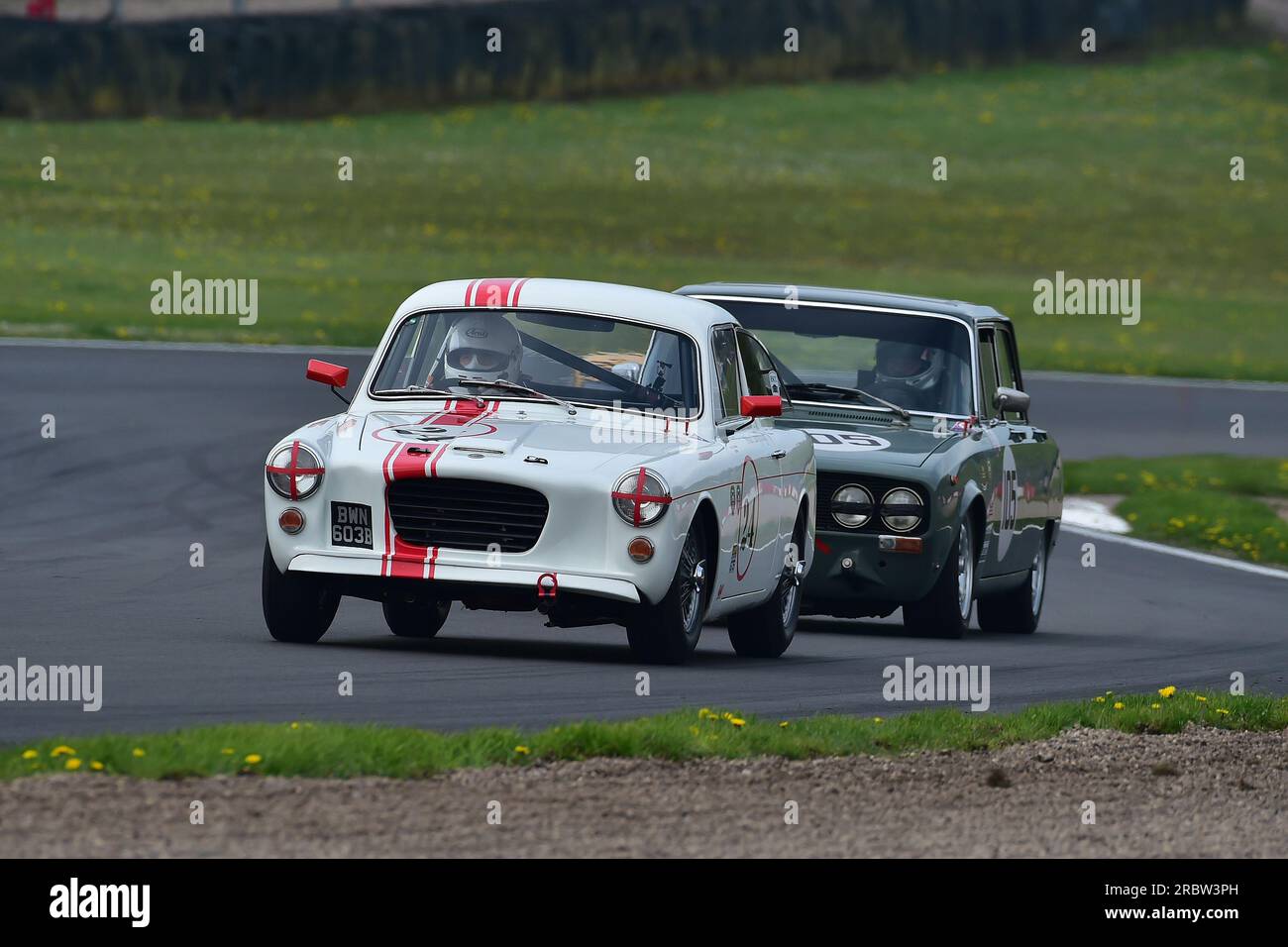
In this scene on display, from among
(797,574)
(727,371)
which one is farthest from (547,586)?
(797,574)

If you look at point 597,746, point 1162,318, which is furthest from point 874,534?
point 1162,318

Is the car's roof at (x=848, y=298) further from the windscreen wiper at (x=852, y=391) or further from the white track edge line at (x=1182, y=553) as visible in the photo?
the white track edge line at (x=1182, y=553)

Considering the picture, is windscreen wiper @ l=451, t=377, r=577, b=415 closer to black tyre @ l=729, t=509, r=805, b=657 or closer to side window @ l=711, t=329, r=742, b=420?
side window @ l=711, t=329, r=742, b=420

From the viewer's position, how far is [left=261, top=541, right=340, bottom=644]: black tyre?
1158cm

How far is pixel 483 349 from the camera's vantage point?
1229cm

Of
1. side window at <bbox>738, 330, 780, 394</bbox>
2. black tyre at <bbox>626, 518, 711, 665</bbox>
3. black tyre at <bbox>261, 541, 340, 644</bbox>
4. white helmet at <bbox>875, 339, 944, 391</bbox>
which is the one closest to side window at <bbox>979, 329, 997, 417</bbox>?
white helmet at <bbox>875, 339, 944, 391</bbox>

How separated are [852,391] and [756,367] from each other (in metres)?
1.47

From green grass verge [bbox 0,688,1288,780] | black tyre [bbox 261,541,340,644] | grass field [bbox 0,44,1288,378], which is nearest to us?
green grass verge [bbox 0,688,1288,780]

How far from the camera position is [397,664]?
11305mm

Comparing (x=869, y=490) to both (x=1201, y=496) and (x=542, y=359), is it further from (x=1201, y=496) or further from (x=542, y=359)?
(x=1201, y=496)

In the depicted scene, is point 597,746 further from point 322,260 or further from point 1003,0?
point 1003,0

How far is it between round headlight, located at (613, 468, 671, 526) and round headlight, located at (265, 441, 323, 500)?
1.37m

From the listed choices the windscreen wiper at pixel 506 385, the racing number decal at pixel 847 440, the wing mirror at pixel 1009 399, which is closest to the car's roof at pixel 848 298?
the wing mirror at pixel 1009 399
